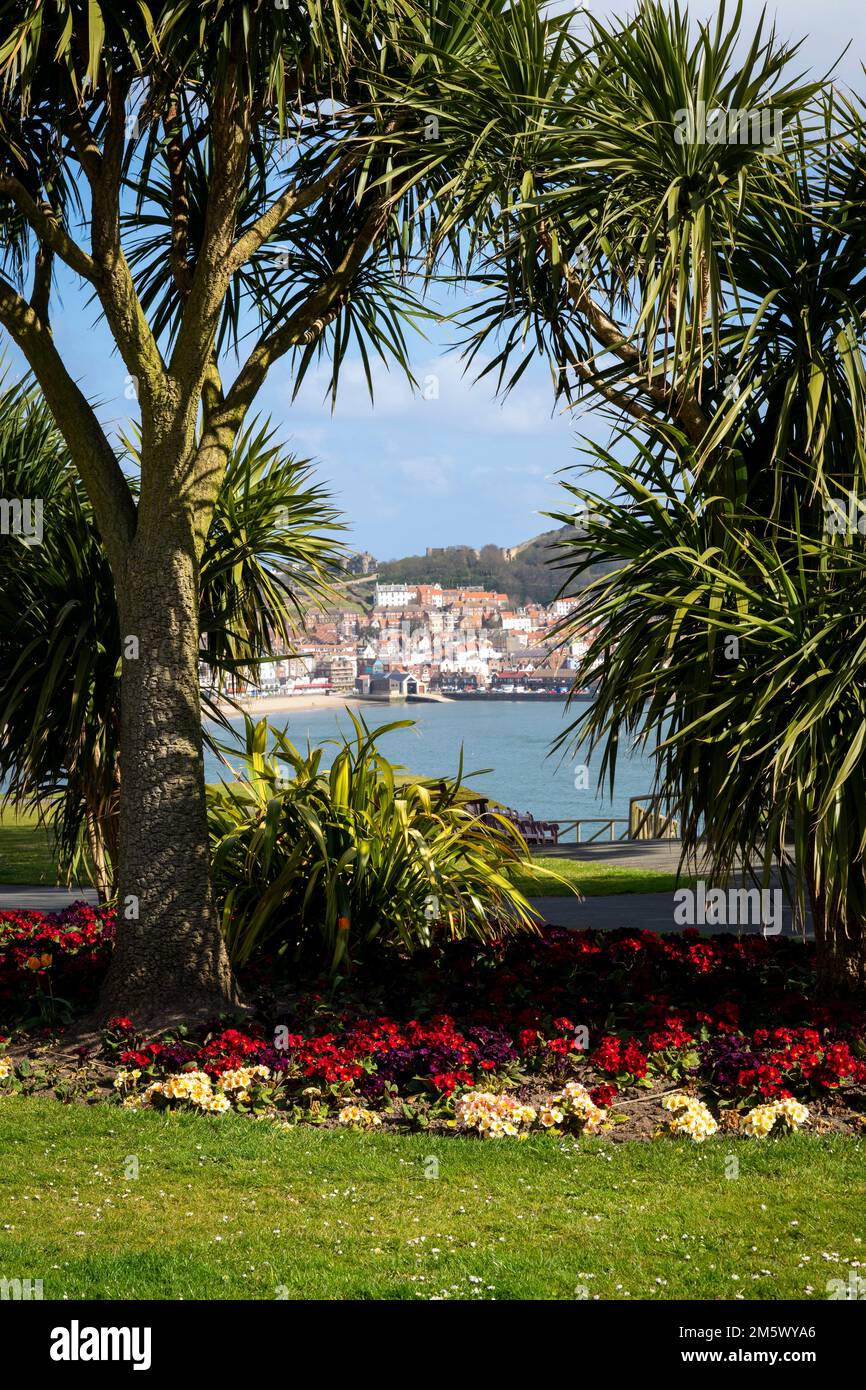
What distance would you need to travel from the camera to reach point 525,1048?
563 centimetres

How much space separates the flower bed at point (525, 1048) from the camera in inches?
201

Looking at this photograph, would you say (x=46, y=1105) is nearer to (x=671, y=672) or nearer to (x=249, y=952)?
(x=249, y=952)

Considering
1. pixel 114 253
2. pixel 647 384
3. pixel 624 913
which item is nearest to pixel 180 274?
pixel 114 253

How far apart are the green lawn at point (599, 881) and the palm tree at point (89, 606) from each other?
5093mm

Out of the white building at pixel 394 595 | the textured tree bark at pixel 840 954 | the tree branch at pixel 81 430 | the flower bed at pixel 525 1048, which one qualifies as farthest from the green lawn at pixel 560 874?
the white building at pixel 394 595

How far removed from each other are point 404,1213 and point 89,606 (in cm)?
455

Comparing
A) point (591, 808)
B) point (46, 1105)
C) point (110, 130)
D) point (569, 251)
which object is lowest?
point (591, 808)

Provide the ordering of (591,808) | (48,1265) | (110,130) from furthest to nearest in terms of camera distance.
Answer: (591,808) < (110,130) < (48,1265)

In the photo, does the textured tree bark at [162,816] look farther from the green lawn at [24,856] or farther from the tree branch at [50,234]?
the green lawn at [24,856]

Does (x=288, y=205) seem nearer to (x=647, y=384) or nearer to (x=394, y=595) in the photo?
(x=647, y=384)

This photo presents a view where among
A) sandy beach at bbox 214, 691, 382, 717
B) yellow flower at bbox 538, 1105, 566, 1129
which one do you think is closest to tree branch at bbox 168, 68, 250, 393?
yellow flower at bbox 538, 1105, 566, 1129
